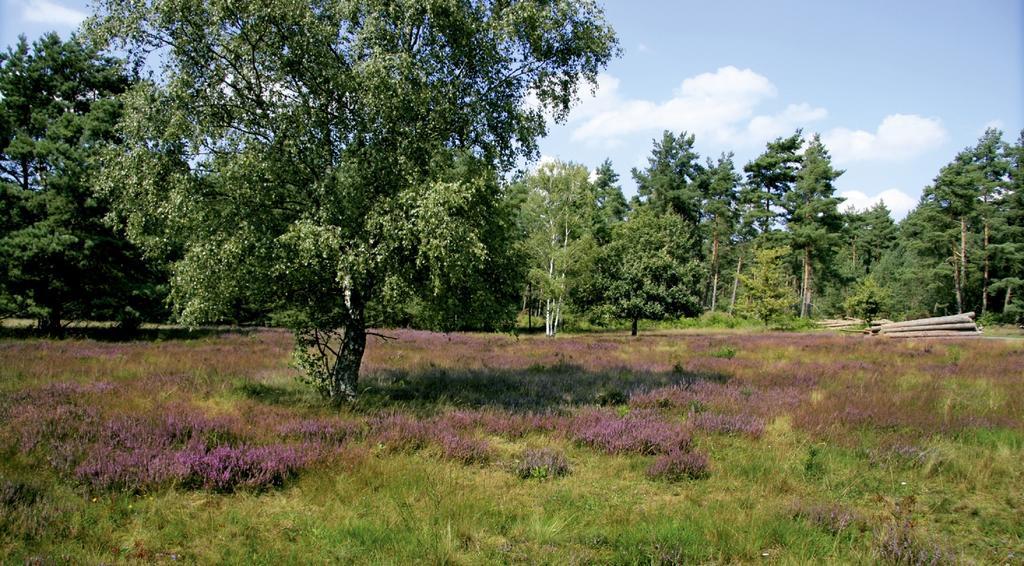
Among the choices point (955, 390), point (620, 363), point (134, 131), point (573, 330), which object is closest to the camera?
point (134, 131)

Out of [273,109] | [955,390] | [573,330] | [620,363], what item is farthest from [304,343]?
[573,330]

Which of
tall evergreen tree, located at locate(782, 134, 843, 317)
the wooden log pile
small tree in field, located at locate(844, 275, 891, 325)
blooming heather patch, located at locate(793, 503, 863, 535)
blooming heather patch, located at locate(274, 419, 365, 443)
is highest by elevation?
tall evergreen tree, located at locate(782, 134, 843, 317)

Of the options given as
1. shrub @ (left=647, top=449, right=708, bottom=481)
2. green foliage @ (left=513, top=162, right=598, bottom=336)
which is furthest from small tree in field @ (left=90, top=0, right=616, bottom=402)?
green foliage @ (left=513, top=162, right=598, bottom=336)

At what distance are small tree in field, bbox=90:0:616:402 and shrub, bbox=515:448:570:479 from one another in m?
3.17

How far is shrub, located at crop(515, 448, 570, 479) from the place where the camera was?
6941mm

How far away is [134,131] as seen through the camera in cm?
895

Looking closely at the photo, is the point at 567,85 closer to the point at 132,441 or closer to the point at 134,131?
Answer: the point at 134,131

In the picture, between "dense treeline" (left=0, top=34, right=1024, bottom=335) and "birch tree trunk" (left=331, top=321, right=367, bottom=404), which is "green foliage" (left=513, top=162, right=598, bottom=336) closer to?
"dense treeline" (left=0, top=34, right=1024, bottom=335)

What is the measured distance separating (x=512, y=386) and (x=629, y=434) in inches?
209

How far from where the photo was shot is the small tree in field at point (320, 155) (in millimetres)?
8922

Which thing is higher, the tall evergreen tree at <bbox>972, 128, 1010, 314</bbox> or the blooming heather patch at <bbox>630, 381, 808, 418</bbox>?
the tall evergreen tree at <bbox>972, 128, 1010, 314</bbox>

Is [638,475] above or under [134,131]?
under

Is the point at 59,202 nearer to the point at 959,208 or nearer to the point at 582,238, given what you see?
the point at 582,238

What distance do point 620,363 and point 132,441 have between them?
1518cm
